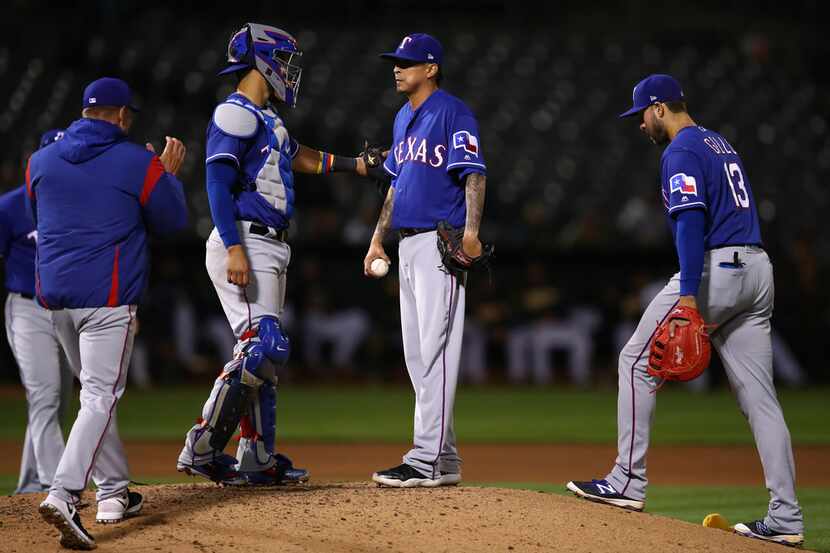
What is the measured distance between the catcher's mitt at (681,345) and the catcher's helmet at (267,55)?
2.06 meters

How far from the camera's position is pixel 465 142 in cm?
529

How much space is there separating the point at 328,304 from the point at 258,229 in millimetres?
9948

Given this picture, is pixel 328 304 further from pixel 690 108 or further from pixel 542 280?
pixel 690 108

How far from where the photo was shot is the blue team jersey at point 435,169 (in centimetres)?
535

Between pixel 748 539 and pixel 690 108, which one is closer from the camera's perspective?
pixel 748 539

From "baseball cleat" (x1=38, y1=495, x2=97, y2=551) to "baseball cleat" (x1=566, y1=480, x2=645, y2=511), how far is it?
7.20 ft

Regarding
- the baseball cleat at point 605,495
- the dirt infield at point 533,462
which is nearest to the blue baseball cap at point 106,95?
the baseball cleat at point 605,495

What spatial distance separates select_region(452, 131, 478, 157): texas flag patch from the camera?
528 centimetres

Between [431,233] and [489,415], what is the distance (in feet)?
22.6

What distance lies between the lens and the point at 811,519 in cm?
638

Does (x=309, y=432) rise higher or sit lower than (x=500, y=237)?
lower

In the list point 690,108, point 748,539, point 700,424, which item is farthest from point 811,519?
point 690,108

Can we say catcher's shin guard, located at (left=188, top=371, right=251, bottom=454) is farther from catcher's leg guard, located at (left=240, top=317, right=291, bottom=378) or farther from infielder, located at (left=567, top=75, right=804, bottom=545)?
infielder, located at (left=567, top=75, right=804, bottom=545)

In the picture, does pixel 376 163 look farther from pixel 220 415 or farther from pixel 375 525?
pixel 375 525
